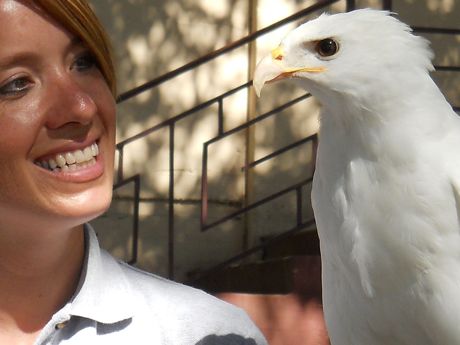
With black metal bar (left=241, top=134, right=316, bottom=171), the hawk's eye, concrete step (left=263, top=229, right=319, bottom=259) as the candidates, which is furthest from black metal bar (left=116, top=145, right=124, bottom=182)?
the hawk's eye

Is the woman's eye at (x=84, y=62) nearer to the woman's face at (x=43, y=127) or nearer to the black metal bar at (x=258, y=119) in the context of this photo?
the woman's face at (x=43, y=127)

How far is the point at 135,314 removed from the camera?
7.65 ft

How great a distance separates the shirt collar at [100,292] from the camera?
2.28 metres

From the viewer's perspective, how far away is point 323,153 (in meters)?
2.54

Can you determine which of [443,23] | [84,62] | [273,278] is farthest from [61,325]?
[443,23]

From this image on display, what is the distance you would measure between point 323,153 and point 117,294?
2.14ft

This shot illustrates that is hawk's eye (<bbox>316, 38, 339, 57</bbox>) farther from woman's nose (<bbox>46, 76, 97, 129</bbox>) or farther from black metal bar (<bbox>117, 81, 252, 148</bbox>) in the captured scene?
black metal bar (<bbox>117, 81, 252, 148</bbox>)

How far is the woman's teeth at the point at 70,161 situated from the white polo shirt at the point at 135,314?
33 cm

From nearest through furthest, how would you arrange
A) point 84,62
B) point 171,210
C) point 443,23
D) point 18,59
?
point 18,59, point 84,62, point 171,210, point 443,23

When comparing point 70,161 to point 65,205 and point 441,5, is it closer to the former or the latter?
point 65,205

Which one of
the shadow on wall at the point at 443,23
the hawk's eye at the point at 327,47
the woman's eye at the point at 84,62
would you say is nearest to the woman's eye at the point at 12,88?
the woman's eye at the point at 84,62

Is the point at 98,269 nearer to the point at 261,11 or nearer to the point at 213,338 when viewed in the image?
the point at 213,338

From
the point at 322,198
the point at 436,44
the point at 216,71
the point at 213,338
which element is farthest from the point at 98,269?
the point at 436,44

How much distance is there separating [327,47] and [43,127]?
0.79m
